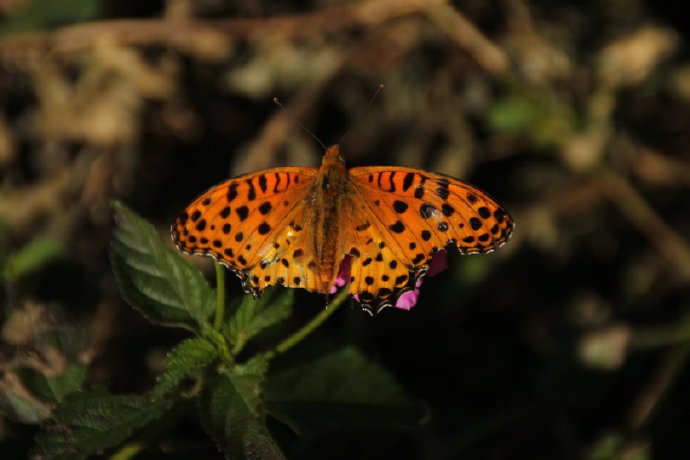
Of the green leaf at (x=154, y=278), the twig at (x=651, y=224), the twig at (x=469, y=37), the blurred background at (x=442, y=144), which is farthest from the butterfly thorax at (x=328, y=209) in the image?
the twig at (x=651, y=224)

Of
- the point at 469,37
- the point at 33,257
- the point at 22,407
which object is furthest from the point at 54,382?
the point at 469,37

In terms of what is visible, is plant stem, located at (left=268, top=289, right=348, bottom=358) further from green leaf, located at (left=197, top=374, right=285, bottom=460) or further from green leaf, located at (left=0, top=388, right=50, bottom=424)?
green leaf, located at (left=0, top=388, right=50, bottom=424)

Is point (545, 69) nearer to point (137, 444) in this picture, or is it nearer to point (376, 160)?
point (376, 160)

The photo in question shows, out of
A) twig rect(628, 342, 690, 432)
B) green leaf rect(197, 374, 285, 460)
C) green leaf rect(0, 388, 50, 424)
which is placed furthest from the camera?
twig rect(628, 342, 690, 432)

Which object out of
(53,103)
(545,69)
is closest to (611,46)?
(545,69)

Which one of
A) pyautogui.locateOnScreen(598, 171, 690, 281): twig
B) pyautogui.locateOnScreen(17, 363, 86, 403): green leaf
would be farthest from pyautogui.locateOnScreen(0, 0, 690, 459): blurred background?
pyautogui.locateOnScreen(17, 363, 86, 403): green leaf

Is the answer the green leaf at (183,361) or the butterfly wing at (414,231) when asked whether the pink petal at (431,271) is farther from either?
the green leaf at (183,361)
